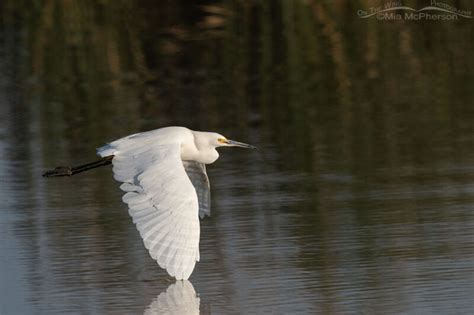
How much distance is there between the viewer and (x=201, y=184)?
8.58 meters

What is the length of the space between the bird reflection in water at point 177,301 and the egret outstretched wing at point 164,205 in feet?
1.11

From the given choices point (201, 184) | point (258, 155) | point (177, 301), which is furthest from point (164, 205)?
point (258, 155)

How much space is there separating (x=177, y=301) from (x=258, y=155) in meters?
4.15

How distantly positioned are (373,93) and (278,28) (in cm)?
466

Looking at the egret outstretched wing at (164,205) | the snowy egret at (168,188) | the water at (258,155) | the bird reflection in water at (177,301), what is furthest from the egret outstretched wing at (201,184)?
the bird reflection in water at (177,301)

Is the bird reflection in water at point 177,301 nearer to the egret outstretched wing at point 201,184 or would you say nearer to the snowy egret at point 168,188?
the snowy egret at point 168,188

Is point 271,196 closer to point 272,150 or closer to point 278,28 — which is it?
point 272,150

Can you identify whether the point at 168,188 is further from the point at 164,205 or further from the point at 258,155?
the point at 258,155

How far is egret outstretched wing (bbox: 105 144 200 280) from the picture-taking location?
6.86 meters

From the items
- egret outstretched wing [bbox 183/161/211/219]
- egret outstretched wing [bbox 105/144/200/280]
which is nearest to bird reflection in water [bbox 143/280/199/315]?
egret outstretched wing [bbox 105/144/200/280]

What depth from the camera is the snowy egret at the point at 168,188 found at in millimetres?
6906

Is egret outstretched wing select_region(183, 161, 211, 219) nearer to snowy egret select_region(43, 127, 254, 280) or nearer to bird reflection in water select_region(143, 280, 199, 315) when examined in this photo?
snowy egret select_region(43, 127, 254, 280)

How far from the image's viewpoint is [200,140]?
8641 mm

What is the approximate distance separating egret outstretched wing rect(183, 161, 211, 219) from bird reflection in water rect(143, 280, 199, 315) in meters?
0.93
